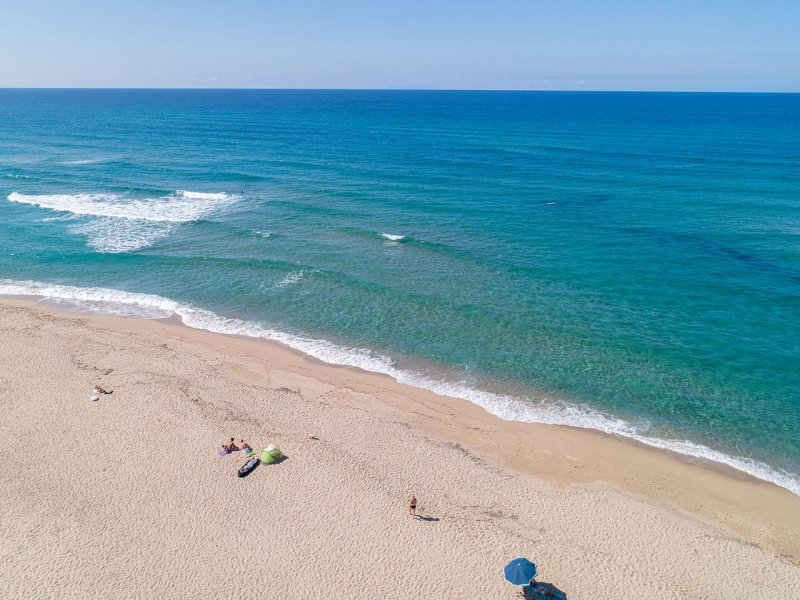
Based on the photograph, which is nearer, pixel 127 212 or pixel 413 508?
pixel 413 508

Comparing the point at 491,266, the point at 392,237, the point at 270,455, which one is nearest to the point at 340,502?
the point at 270,455

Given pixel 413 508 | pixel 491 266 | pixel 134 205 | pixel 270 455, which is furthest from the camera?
pixel 134 205

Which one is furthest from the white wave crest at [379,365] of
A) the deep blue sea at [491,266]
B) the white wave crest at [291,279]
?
the white wave crest at [291,279]

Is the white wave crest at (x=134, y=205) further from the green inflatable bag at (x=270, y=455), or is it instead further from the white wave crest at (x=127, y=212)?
the green inflatable bag at (x=270, y=455)

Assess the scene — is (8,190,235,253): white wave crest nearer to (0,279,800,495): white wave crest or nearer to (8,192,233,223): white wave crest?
(8,192,233,223): white wave crest

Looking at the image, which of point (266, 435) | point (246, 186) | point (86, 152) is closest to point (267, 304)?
point (266, 435)

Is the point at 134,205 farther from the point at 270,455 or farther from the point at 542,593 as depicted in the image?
the point at 542,593

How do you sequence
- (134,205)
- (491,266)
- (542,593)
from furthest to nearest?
(134,205), (491,266), (542,593)
